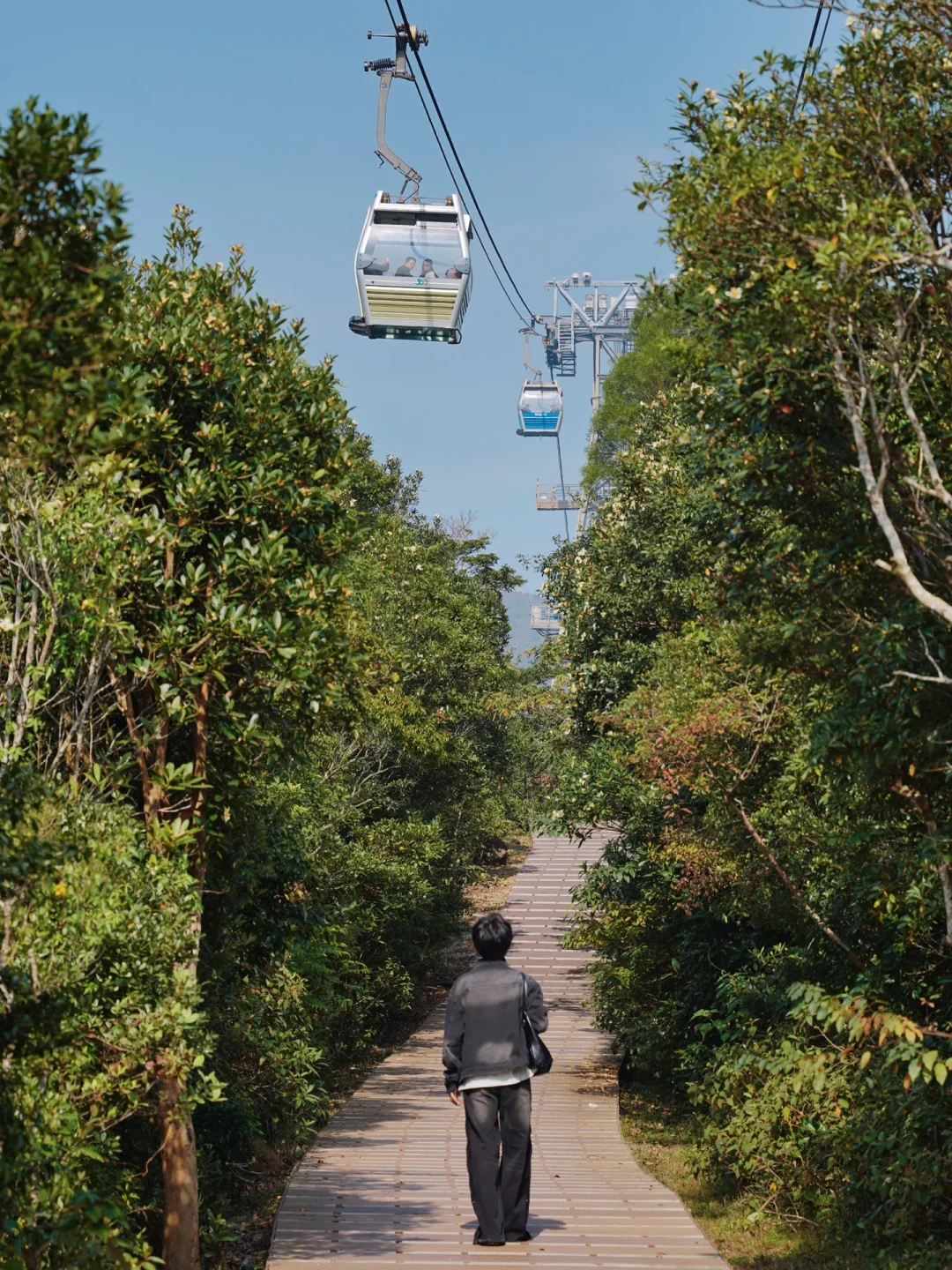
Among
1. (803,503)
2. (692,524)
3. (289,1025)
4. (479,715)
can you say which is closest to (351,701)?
(803,503)

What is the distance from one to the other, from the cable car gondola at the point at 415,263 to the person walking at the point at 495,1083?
18.3m

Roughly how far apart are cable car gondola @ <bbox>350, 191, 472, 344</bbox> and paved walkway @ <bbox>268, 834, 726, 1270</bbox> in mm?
12354

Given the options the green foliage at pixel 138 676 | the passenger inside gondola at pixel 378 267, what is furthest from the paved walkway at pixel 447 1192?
the passenger inside gondola at pixel 378 267

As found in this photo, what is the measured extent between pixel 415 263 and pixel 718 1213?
1724 cm

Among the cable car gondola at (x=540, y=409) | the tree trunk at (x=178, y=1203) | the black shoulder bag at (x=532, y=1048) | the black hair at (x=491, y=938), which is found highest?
→ the cable car gondola at (x=540, y=409)

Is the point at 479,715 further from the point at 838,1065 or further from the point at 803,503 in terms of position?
the point at 803,503

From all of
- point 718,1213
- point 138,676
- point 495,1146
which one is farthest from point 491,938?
point 718,1213

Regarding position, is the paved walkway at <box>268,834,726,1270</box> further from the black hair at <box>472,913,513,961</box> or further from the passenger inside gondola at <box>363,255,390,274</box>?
the passenger inside gondola at <box>363,255,390,274</box>

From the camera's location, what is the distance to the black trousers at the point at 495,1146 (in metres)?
6.99

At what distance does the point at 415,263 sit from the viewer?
23.8 meters

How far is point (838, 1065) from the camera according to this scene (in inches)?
356

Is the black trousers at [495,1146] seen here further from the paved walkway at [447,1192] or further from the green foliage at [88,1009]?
the green foliage at [88,1009]

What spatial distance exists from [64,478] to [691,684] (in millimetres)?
6047

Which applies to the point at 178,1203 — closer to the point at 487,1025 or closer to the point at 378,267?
the point at 487,1025
